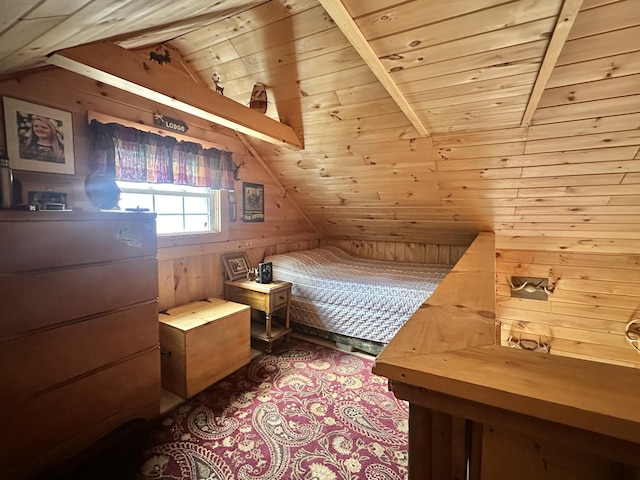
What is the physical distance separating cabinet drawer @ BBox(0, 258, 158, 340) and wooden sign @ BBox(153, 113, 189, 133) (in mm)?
1139

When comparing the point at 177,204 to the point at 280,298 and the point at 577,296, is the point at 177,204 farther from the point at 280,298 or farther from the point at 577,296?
the point at 577,296

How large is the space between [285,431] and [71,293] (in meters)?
1.32

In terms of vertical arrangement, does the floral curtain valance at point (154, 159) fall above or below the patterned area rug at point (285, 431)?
above

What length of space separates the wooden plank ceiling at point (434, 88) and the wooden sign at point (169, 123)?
1.39ft

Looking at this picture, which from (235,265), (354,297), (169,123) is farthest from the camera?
(235,265)

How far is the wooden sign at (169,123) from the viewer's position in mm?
2263

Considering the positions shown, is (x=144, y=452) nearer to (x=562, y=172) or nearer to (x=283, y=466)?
(x=283, y=466)

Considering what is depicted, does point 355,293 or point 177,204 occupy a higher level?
point 177,204

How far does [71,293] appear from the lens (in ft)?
4.65

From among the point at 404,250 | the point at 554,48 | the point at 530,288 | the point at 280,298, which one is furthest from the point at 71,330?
the point at 530,288

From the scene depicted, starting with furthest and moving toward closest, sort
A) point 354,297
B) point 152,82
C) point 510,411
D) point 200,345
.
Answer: point 354,297 → point 200,345 → point 152,82 → point 510,411

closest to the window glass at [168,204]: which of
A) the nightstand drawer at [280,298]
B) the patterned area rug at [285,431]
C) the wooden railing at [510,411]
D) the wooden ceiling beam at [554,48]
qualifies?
the nightstand drawer at [280,298]

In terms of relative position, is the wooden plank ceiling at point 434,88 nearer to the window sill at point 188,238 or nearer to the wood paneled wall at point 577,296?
the wood paneled wall at point 577,296

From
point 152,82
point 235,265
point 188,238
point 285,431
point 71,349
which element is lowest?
point 285,431
